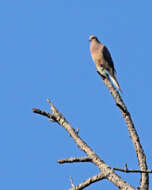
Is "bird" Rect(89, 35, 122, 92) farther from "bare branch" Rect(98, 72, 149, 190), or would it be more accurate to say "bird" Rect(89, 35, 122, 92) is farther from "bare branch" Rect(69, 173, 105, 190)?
"bare branch" Rect(69, 173, 105, 190)

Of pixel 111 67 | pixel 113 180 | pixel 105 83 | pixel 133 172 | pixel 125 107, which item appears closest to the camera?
pixel 133 172

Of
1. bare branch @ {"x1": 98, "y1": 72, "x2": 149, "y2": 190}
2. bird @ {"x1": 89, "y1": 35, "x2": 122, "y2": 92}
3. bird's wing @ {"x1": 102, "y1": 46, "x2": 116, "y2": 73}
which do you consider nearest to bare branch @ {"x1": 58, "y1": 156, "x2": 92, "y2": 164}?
bare branch @ {"x1": 98, "y1": 72, "x2": 149, "y2": 190}

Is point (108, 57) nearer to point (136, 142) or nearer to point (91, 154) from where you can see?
point (136, 142)

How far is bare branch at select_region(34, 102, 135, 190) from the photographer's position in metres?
4.19

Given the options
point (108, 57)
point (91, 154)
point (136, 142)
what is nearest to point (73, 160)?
point (91, 154)

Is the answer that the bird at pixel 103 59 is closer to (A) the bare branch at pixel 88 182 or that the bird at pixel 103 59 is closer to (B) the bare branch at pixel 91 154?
(B) the bare branch at pixel 91 154

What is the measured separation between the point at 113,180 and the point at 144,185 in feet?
1.01

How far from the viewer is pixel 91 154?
4414 mm

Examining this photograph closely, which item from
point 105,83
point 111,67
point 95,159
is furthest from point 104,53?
point 95,159

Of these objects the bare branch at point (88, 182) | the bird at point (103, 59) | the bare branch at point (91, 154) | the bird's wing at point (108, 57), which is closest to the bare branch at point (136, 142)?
the bare branch at point (91, 154)

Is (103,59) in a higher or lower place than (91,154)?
higher

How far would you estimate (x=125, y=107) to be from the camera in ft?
Answer: 16.1

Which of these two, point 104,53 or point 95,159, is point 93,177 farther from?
point 104,53

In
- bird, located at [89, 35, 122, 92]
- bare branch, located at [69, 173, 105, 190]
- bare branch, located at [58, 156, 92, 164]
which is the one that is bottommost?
bare branch, located at [69, 173, 105, 190]
